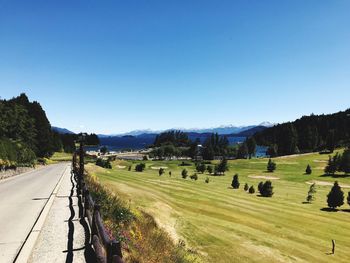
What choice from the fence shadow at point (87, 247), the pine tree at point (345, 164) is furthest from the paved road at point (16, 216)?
the pine tree at point (345, 164)

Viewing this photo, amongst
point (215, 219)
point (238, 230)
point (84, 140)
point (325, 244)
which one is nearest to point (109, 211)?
point (84, 140)

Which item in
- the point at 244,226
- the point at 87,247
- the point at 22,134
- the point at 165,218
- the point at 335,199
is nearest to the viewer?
the point at 87,247

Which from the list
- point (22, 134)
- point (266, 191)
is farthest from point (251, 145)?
point (22, 134)

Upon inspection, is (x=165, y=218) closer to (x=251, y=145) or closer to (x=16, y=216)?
(x=16, y=216)

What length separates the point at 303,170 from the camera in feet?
418

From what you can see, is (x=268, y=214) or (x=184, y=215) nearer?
(x=184, y=215)

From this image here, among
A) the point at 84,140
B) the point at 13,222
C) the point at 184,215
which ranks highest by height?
the point at 84,140

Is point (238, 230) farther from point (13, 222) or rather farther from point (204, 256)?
point (13, 222)

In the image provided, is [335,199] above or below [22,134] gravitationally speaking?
below

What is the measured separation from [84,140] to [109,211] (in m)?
5.93

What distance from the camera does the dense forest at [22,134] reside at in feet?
175

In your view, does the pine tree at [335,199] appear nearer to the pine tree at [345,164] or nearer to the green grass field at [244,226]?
the green grass field at [244,226]

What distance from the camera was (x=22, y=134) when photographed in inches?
3406

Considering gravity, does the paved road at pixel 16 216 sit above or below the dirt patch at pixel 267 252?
above
